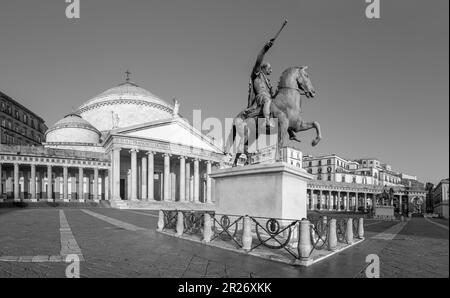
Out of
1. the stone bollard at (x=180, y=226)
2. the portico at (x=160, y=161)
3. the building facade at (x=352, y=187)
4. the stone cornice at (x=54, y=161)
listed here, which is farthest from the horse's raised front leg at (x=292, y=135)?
the building facade at (x=352, y=187)

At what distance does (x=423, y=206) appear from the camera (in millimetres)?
107375

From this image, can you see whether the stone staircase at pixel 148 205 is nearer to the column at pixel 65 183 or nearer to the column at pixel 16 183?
the column at pixel 65 183

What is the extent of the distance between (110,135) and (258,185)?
149ft

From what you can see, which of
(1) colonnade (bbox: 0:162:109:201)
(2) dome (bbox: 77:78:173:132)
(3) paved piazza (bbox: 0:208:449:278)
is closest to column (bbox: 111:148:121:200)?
(1) colonnade (bbox: 0:162:109:201)

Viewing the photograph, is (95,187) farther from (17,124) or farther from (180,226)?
(180,226)

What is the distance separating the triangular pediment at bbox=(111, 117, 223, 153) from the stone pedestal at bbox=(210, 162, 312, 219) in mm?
42189

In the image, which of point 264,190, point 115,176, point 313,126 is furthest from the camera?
point 115,176

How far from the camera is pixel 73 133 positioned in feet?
217

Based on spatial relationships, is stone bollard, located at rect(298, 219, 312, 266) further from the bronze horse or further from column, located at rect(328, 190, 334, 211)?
column, located at rect(328, 190, 334, 211)

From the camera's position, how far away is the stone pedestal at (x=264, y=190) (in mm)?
9336

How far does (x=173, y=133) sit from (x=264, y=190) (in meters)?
48.9

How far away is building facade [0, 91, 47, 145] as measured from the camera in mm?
77562

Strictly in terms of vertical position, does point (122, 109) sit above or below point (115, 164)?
above

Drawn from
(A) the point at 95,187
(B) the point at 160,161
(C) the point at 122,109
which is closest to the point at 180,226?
(A) the point at 95,187
